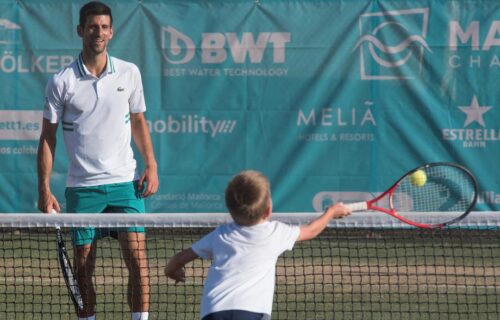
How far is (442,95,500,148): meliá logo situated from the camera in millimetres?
10414

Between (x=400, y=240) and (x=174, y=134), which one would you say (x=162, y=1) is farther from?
(x=400, y=240)

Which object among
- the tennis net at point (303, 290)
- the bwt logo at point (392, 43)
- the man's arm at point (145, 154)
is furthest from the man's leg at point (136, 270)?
the bwt logo at point (392, 43)

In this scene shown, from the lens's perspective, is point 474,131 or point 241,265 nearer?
point 241,265

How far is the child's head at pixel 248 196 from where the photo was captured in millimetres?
3990

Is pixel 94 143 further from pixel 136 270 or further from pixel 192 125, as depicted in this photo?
pixel 192 125

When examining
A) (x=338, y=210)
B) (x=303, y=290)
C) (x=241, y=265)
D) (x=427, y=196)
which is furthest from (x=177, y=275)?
(x=303, y=290)

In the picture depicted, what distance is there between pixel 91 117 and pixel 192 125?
5120 millimetres

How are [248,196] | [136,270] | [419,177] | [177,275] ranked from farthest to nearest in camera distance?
[136,270], [419,177], [177,275], [248,196]

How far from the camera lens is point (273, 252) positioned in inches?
162

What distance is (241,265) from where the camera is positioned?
13.3 feet

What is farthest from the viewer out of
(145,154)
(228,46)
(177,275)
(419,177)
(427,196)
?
(228,46)

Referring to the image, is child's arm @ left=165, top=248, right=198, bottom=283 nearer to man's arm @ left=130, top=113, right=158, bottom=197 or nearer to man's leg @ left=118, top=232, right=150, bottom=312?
man's leg @ left=118, top=232, right=150, bottom=312

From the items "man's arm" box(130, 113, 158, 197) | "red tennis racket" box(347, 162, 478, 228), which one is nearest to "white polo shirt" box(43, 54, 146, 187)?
"man's arm" box(130, 113, 158, 197)

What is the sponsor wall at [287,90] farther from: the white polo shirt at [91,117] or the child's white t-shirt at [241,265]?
the child's white t-shirt at [241,265]
